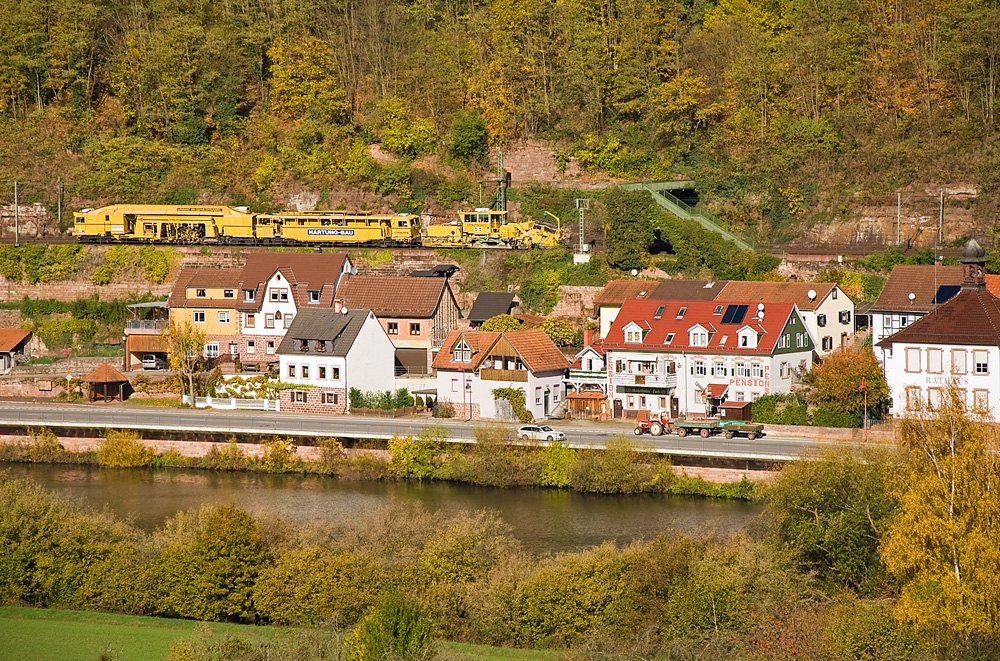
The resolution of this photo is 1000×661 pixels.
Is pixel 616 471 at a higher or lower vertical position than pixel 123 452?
lower

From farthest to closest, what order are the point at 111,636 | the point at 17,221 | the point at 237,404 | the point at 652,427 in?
the point at 17,221 → the point at 237,404 → the point at 652,427 → the point at 111,636

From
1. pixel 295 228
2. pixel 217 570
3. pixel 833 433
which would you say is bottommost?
pixel 217 570

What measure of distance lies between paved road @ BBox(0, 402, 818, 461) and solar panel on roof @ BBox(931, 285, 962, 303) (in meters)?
8.76

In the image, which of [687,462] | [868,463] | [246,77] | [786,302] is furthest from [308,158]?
[868,463]

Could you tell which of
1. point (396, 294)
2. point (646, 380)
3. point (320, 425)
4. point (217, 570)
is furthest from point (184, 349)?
point (217, 570)

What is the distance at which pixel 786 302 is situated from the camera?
2282 inches

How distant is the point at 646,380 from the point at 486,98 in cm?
2933

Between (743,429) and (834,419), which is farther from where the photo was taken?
(743,429)

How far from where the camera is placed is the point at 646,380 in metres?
56.3

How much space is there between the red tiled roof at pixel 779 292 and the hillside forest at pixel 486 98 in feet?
32.2

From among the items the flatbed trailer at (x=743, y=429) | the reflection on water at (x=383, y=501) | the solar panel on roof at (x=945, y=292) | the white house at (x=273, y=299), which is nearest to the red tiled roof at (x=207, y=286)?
the white house at (x=273, y=299)

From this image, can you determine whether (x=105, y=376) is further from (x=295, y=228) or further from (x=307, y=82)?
(x=307, y=82)

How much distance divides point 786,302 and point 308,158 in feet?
103

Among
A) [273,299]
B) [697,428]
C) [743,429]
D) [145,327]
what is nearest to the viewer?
[743,429]
